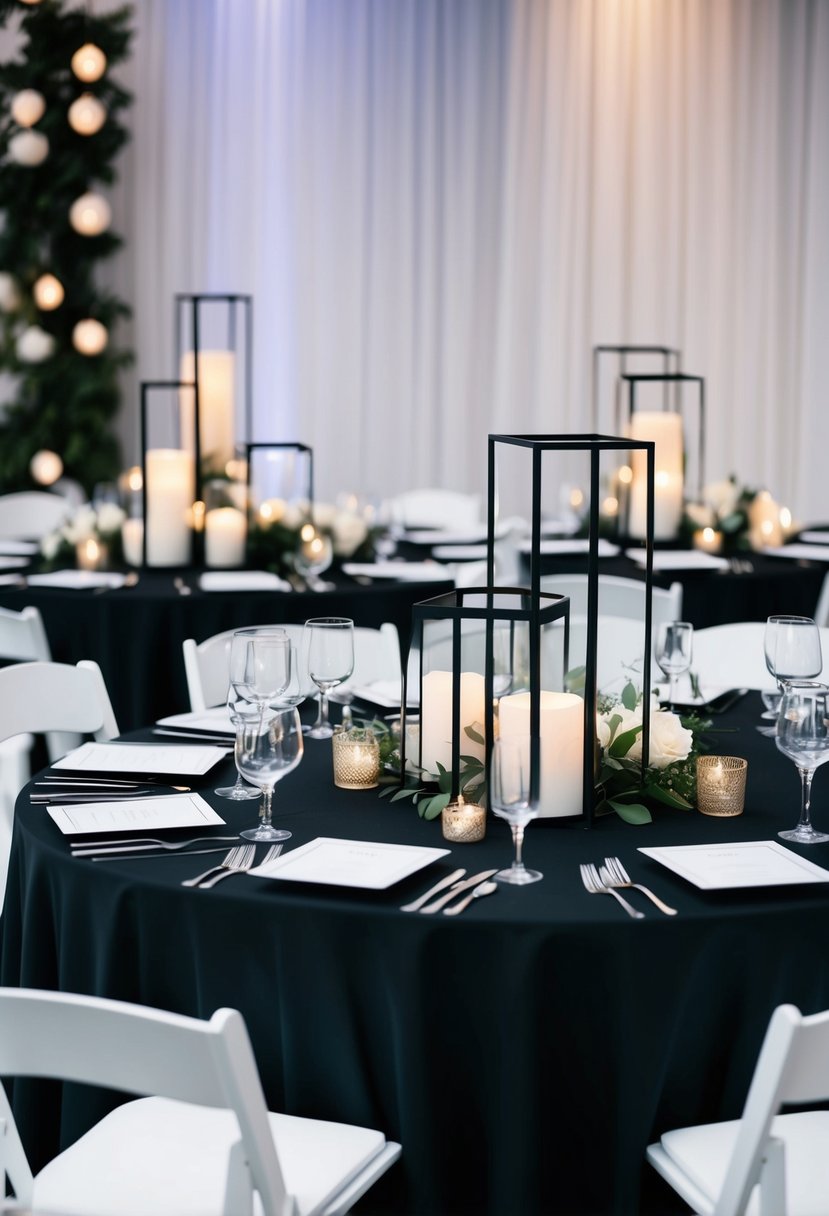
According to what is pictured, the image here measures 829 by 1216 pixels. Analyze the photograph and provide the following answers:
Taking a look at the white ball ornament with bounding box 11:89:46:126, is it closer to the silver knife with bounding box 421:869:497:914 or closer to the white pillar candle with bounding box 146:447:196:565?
the white pillar candle with bounding box 146:447:196:565

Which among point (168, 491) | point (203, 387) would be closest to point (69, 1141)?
point (168, 491)

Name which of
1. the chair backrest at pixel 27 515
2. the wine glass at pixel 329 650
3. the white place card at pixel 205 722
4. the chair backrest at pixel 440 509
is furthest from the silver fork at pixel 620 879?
the chair backrest at pixel 27 515

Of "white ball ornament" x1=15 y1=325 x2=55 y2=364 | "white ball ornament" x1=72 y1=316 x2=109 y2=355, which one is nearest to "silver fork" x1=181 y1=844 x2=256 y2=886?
"white ball ornament" x1=15 y1=325 x2=55 y2=364

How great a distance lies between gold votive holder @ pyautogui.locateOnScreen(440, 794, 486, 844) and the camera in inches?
84.7

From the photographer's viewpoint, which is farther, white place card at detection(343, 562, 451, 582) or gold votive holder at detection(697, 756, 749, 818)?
white place card at detection(343, 562, 451, 582)

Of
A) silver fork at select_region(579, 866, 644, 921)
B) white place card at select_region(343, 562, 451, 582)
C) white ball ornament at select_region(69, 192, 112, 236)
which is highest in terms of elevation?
white ball ornament at select_region(69, 192, 112, 236)

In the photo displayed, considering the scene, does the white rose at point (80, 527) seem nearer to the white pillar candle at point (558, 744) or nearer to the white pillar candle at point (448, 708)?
the white pillar candle at point (448, 708)

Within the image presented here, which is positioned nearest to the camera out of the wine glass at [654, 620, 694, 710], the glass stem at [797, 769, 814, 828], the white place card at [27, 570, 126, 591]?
the glass stem at [797, 769, 814, 828]

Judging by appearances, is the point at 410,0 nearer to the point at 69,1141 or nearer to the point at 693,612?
the point at 693,612

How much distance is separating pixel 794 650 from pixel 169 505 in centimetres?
287

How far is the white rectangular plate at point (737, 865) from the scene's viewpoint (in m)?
1.93

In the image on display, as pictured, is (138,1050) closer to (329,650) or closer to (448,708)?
(448,708)

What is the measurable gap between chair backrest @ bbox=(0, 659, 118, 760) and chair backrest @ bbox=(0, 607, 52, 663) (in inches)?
39.2

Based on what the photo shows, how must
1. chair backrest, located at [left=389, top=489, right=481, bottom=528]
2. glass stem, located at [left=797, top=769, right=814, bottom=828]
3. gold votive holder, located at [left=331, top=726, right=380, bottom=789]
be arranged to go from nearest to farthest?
1. glass stem, located at [left=797, top=769, right=814, bottom=828]
2. gold votive holder, located at [left=331, top=726, right=380, bottom=789]
3. chair backrest, located at [left=389, top=489, right=481, bottom=528]
